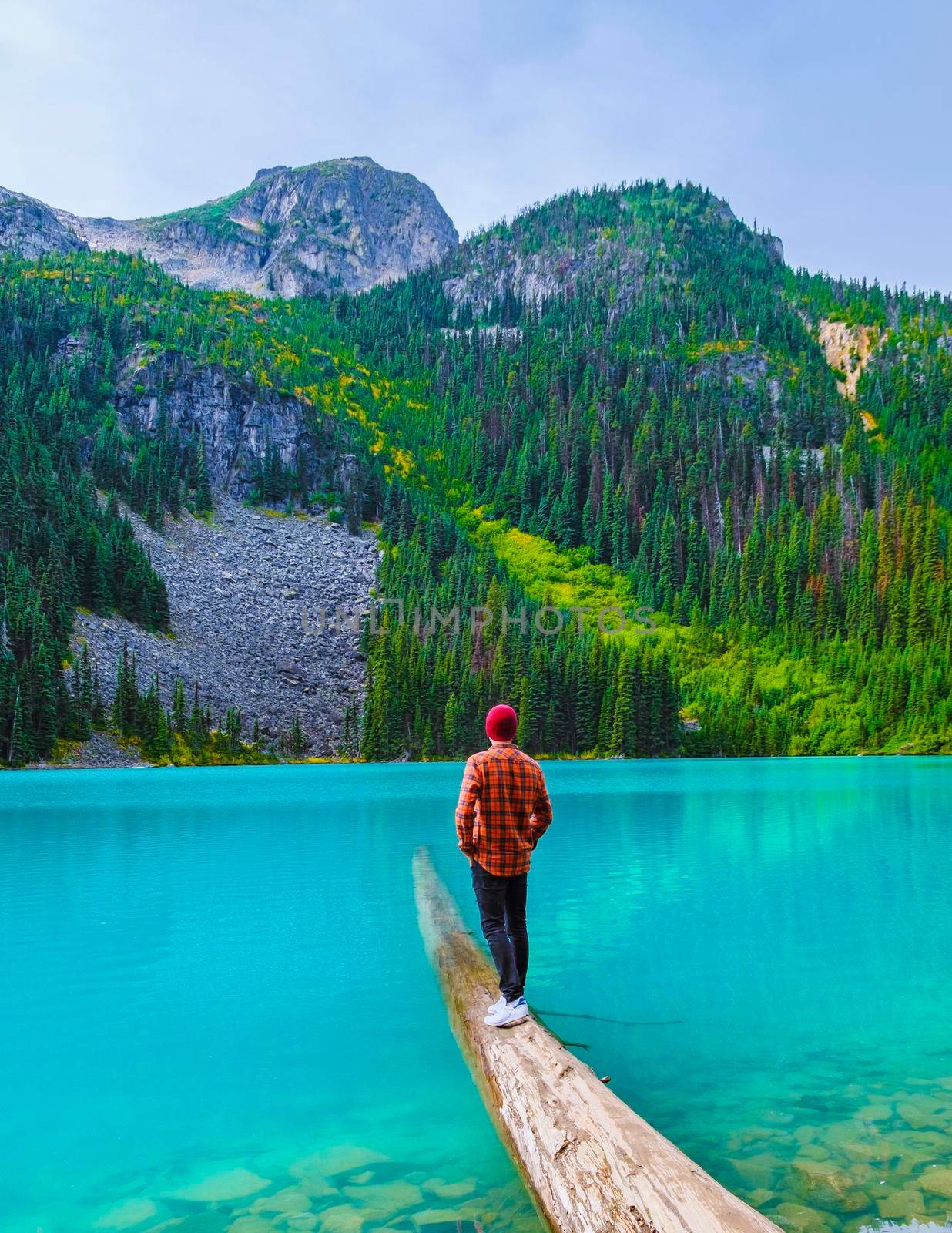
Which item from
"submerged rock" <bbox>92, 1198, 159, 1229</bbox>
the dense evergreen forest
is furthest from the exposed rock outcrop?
"submerged rock" <bbox>92, 1198, 159, 1229</bbox>

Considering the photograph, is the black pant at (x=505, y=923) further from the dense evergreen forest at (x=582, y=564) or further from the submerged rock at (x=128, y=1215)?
the dense evergreen forest at (x=582, y=564)

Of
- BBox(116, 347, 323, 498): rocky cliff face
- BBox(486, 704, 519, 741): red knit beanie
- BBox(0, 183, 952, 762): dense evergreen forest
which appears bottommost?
BBox(486, 704, 519, 741): red knit beanie

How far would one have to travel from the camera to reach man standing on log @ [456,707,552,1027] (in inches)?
369

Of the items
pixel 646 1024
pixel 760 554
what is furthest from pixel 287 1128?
pixel 760 554

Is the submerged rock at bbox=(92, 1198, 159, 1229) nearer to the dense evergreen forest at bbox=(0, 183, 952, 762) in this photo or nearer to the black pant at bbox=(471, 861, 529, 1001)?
the black pant at bbox=(471, 861, 529, 1001)

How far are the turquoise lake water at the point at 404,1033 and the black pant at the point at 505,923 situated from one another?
1.14m

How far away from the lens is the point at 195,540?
465 feet

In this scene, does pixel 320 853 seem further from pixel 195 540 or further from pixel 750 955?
pixel 195 540

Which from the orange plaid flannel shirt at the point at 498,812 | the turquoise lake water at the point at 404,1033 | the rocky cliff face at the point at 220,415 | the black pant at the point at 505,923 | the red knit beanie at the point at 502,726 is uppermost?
the rocky cliff face at the point at 220,415

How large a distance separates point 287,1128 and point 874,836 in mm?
26720

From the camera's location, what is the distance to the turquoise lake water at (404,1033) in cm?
727

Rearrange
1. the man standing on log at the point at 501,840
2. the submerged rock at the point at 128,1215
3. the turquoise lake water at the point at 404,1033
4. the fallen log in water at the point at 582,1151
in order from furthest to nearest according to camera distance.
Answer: the man standing on log at the point at 501,840 → the turquoise lake water at the point at 404,1033 → the submerged rock at the point at 128,1215 → the fallen log in water at the point at 582,1151

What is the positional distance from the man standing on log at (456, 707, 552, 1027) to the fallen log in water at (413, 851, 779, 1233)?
410 mm

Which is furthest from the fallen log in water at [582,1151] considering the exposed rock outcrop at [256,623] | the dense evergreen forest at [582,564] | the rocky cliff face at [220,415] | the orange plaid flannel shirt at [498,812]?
the rocky cliff face at [220,415]
